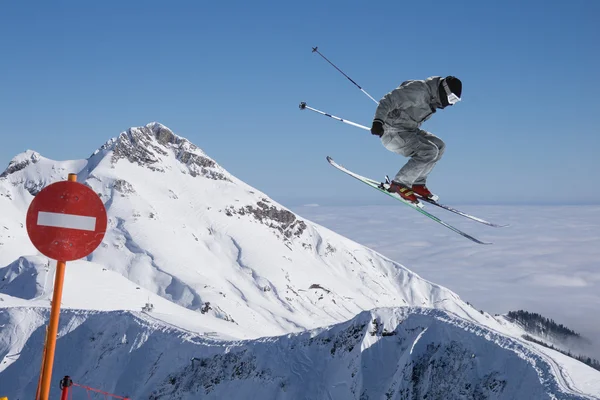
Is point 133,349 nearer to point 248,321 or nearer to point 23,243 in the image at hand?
point 248,321

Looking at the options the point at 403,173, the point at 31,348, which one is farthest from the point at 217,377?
the point at 403,173

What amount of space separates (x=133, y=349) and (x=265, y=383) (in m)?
8.82

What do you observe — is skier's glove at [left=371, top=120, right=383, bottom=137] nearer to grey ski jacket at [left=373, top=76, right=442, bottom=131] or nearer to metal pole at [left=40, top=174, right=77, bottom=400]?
grey ski jacket at [left=373, top=76, right=442, bottom=131]

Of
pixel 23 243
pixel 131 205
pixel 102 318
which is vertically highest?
pixel 131 205

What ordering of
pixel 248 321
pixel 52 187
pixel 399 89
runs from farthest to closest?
pixel 248 321
pixel 399 89
pixel 52 187

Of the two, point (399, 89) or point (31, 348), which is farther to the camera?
point (31, 348)

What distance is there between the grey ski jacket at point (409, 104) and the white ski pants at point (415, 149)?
10.5 inches

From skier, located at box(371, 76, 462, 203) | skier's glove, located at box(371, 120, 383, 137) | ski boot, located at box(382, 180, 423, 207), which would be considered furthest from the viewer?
ski boot, located at box(382, 180, 423, 207)

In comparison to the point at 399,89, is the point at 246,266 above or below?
above

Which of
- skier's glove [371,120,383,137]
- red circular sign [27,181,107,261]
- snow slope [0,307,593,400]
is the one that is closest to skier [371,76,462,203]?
skier's glove [371,120,383,137]

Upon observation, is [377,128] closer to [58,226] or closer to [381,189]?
[381,189]

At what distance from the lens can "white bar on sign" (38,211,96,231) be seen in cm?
449

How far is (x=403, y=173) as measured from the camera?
12000 millimetres

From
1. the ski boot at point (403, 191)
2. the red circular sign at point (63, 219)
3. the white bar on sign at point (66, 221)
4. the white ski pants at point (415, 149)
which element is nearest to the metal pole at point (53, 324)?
the red circular sign at point (63, 219)
